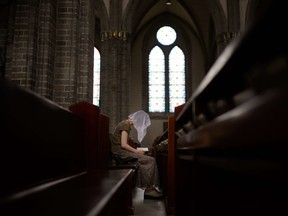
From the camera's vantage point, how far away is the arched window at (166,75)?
1875 centimetres

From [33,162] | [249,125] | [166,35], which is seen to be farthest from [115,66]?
[249,125]

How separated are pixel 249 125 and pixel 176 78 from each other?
60.3ft

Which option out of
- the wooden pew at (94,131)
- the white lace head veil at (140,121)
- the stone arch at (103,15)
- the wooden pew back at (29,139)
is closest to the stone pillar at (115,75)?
the stone arch at (103,15)

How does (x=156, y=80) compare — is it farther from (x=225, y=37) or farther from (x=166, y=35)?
(x=225, y=37)

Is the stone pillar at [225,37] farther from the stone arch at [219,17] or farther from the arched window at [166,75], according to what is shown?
the arched window at [166,75]

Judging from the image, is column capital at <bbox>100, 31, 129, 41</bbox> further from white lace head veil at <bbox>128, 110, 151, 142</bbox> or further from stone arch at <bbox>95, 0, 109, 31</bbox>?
white lace head veil at <bbox>128, 110, 151, 142</bbox>

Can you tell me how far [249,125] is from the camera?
82 centimetres

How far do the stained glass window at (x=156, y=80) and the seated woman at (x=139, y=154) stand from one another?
13.1 meters

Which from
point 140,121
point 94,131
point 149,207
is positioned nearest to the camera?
point 94,131

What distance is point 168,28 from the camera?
19.8 meters

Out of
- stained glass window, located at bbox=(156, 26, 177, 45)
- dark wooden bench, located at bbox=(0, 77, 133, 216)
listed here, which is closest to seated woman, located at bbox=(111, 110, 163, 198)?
dark wooden bench, located at bbox=(0, 77, 133, 216)

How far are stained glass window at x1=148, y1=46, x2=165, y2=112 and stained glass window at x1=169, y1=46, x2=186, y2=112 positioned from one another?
17.8 inches

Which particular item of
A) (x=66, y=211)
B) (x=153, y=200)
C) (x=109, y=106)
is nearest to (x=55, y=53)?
(x=153, y=200)

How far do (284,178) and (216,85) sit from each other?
0.74 m
